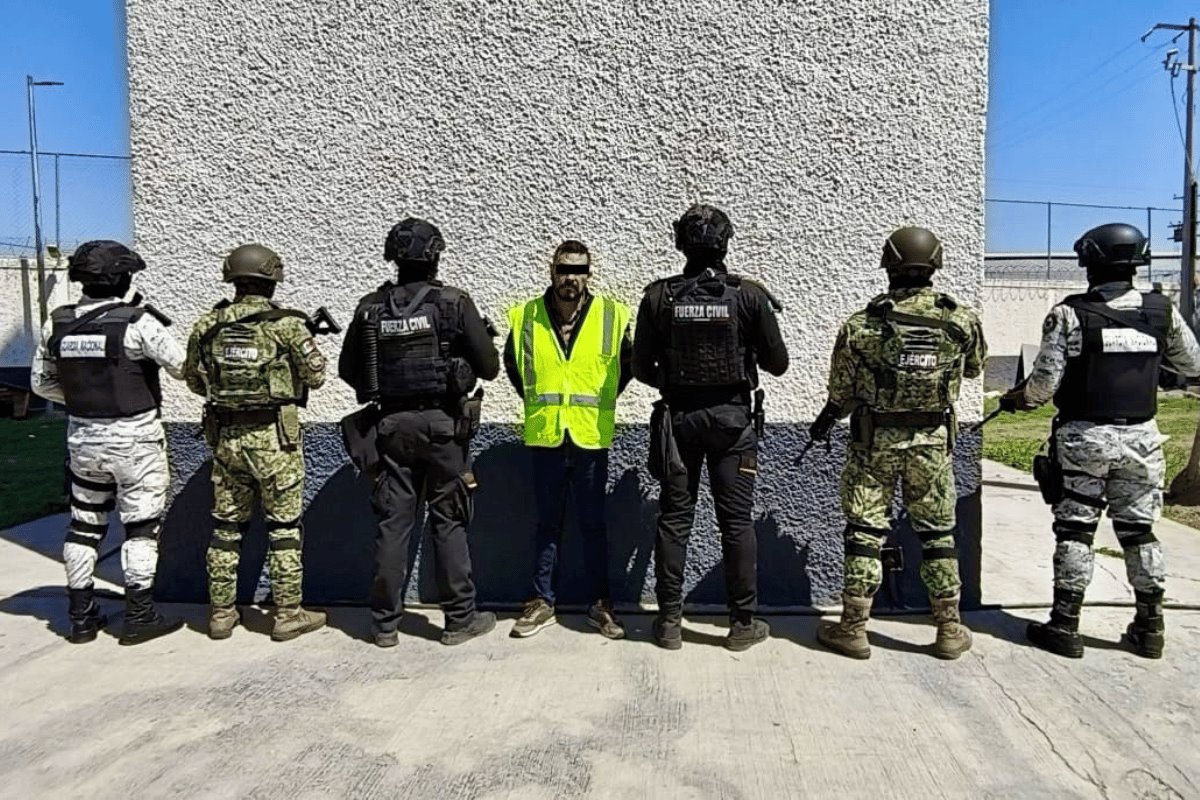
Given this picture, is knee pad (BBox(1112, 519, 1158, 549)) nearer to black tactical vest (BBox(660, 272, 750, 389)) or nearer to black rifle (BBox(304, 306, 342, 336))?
black tactical vest (BBox(660, 272, 750, 389))

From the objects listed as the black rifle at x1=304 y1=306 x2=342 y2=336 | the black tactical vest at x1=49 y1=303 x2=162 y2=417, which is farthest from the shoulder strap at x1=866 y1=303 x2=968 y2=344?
the black tactical vest at x1=49 y1=303 x2=162 y2=417

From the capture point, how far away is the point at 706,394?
3793 mm

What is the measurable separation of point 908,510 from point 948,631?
536 mm

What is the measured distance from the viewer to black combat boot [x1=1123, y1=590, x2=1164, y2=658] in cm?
370

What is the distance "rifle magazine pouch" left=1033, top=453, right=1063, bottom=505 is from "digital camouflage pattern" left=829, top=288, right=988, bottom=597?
0.44 meters

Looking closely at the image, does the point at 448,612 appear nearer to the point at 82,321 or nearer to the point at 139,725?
the point at 139,725

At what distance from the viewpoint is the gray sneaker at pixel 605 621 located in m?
3.99

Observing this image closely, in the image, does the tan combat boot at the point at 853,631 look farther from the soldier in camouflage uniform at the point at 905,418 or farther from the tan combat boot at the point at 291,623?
the tan combat boot at the point at 291,623

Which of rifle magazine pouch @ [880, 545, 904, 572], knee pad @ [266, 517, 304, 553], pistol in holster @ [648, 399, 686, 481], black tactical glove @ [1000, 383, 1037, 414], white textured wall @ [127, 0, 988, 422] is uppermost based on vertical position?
white textured wall @ [127, 0, 988, 422]

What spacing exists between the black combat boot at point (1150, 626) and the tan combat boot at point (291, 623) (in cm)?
372

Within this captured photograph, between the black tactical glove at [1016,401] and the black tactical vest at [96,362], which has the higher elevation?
the black tactical vest at [96,362]

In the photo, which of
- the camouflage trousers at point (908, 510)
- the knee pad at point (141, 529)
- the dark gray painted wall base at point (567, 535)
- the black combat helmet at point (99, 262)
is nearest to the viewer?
the camouflage trousers at point (908, 510)

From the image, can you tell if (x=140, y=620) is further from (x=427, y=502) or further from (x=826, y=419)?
(x=826, y=419)

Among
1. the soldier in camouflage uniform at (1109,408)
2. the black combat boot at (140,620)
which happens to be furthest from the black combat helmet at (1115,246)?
the black combat boot at (140,620)
